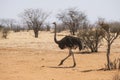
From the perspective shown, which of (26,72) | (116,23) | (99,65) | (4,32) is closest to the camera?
(26,72)

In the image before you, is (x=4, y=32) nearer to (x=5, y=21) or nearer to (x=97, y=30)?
(x=97, y=30)

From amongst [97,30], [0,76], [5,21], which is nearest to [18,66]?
[0,76]

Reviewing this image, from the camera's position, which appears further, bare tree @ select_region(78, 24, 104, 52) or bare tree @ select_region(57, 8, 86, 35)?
bare tree @ select_region(57, 8, 86, 35)

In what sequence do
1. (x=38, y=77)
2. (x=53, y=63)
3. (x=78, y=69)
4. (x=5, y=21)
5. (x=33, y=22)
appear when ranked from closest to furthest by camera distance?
(x=38, y=77) < (x=78, y=69) < (x=53, y=63) < (x=33, y=22) < (x=5, y=21)

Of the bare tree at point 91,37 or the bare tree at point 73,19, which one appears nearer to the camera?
the bare tree at point 91,37

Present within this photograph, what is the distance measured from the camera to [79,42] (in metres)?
15.6

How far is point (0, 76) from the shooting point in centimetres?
1208

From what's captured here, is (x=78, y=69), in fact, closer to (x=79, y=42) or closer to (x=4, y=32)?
(x=79, y=42)

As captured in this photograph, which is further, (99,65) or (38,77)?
(99,65)

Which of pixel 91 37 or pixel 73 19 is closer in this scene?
pixel 91 37

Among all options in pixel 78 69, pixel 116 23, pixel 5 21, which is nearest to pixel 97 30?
pixel 116 23

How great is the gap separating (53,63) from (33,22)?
4026cm

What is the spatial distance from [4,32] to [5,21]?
62.4 m

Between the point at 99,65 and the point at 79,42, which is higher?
the point at 79,42
